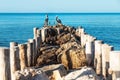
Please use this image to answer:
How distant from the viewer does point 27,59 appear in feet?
57.1

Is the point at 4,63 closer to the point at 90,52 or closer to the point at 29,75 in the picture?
the point at 29,75

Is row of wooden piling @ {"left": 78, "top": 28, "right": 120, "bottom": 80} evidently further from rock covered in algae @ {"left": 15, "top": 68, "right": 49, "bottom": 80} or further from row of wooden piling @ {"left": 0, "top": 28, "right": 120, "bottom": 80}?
rock covered in algae @ {"left": 15, "top": 68, "right": 49, "bottom": 80}

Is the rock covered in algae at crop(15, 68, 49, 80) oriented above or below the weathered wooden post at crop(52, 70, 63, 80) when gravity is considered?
above

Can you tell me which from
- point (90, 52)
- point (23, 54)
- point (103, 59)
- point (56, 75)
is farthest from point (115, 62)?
point (90, 52)

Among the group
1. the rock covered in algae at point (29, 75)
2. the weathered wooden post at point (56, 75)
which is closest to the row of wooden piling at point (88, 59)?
the rock covered in algae at point (29, 75)

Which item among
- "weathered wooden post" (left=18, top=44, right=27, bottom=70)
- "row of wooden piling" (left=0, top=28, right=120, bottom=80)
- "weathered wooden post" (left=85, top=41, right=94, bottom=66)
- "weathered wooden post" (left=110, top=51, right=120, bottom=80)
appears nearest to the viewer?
"weathered wooden post" (left=110, top=51, right=120, bottom=80)

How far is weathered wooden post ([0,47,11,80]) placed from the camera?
412 inches

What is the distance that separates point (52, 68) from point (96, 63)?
10.4 ft

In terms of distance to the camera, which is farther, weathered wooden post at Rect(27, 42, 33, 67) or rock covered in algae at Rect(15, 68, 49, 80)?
weathered wooden post at Rect(27, 42, 33, 67)

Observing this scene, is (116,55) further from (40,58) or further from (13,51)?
(40,58)

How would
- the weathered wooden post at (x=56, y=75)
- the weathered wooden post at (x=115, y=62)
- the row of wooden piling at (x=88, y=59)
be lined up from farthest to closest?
the weathered wooden post at (x=56, y=75), the row of wooden piling at (x=88, y=59), the weathered wooden post at (x=115, y=62)

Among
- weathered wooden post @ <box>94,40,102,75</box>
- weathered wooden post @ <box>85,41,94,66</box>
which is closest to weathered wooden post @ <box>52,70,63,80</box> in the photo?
weathered wooden post @ <box>94,40,102,75</box>

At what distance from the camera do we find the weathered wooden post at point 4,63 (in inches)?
412

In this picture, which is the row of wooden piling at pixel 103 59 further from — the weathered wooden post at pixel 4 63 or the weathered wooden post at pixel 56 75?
the weathered wooden post at pixel 4 63
